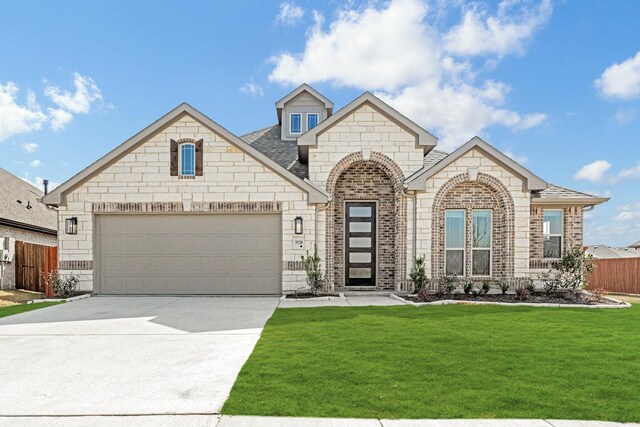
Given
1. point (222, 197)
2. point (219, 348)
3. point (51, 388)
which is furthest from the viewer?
point (222, 197)

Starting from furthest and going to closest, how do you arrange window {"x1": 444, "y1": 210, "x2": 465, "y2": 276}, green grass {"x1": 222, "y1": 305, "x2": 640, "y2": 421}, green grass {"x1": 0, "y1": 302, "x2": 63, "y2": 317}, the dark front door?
the dark front door → window {"x1": 444, "y1": 210, "x2": 465, "y2": 276} → green grass {"x1": 0, "y1": 302, "x2": 63, "y2": 317} → green grass {"x1": 222, "y1": 305, "x2": 640, "y2": 421}

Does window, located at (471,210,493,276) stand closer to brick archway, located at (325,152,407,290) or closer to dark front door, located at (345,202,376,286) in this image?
brick archway, located at (325,152,407,290)

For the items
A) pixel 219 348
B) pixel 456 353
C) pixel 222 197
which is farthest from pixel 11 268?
pixel 456 353

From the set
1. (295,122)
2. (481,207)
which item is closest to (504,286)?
(481,207)

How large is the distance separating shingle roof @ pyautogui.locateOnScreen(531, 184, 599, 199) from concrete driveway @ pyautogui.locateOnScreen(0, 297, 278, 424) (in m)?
9.26

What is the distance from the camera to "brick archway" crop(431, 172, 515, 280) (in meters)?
12.4

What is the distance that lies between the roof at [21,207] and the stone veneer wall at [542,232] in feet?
60.7

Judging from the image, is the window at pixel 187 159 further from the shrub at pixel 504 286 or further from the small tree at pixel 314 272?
the shrub at pixel 504 286

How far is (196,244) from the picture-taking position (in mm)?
12406

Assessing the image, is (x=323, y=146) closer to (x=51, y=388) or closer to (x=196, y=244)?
(x=196, y=244)

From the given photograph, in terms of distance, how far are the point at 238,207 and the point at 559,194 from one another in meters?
10.1

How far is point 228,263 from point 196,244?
3.79 feet

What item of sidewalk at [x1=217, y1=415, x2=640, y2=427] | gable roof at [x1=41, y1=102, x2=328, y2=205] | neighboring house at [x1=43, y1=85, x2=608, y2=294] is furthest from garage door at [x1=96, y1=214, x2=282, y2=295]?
sidewalk at [x1=217, y1=415, x2=640, y2=427]

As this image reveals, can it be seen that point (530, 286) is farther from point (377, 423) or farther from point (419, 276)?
point (377, 423)
